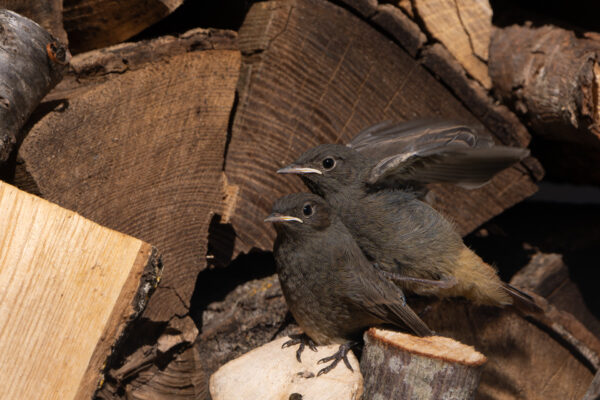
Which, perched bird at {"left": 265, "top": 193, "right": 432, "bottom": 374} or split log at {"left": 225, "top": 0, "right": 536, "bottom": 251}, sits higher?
split log at {"left": 225, "top": 0, "right": 536, "bottom": 251}

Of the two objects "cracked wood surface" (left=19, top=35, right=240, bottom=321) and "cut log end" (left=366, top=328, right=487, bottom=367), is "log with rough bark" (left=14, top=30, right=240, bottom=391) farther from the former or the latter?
"cut log end" (left=366, top=328, right=487, bottom=367)

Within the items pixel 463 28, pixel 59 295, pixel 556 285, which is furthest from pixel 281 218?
pixel 556 285

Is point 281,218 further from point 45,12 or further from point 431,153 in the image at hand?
point 45,12

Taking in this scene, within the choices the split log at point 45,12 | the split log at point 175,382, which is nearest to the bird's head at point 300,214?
the split log at point 175,382

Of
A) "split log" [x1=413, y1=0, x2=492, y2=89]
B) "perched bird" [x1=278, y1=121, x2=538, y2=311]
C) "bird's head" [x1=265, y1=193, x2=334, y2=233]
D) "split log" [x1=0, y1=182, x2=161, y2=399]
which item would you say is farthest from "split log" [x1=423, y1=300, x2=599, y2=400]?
"split log" [x1=0, y1=182, x2=161, y2=399]

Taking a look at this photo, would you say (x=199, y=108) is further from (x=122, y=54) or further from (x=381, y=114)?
(x=381, y=114)

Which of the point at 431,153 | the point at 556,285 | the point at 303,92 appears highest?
the point at 431,153

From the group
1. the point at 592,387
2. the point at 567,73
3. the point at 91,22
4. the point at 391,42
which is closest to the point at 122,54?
the point at 91,22
